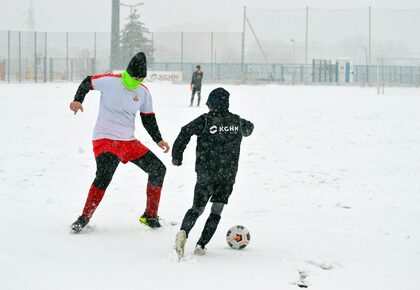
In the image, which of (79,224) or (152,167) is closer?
(79,224)

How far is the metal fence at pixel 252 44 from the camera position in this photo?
4938 cm

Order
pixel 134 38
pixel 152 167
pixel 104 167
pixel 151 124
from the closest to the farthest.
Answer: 1. pixel 104 167
2. pixel 152 167
3. pixel 151 124
4. pixel 134 38

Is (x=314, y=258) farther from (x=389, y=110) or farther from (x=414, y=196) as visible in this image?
(x=389, y=110)

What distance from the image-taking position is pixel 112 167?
6609 mm

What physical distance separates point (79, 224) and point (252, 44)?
44.6 metres

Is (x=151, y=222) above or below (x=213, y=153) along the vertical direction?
below

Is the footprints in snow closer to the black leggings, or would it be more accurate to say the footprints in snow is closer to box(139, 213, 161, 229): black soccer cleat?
box(139, 213, 161, 229): black soccer cleat

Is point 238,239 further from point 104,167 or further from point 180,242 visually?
point 104,167

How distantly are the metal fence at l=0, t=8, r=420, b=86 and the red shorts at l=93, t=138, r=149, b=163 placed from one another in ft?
135

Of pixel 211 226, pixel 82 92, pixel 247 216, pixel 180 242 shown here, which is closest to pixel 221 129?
pixel 211 226

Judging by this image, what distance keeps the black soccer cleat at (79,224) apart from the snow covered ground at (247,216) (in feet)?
0.28

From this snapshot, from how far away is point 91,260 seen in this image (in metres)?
5.59

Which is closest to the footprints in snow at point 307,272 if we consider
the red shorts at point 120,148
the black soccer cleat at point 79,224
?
the red shorts at point 120,148

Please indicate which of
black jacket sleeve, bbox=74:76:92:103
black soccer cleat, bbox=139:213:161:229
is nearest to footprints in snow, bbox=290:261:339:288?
black soccer cleat, bbox=139:213:161:229
